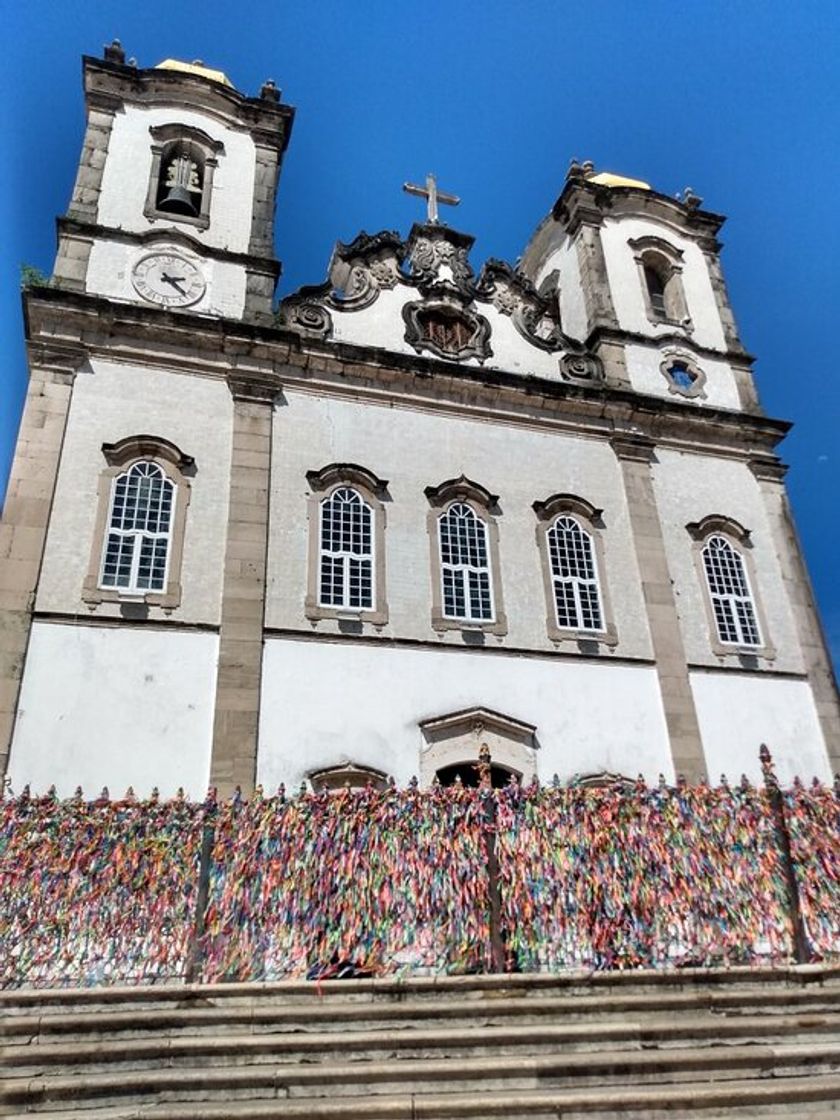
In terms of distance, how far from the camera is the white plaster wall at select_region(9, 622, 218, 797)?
442 inches

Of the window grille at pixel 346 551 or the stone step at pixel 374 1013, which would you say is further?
the window grille at pixel 346 551

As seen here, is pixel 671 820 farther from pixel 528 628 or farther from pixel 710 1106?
pixel 528 628

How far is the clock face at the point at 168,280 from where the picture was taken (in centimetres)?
1552

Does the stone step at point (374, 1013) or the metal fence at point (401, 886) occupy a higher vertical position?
the metal fence at point (401, 886)

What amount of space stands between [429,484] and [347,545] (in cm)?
Result: 212

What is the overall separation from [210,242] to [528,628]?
33.2 ft

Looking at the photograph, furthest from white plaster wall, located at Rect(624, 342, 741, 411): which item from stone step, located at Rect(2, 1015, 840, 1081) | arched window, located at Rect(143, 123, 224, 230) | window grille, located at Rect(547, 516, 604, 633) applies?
stone step, located at Rect(2, 1015, 840, 1081)

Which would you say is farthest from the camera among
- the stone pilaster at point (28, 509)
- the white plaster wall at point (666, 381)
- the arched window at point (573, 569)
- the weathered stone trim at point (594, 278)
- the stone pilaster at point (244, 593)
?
the weathered stone trim at point (594, 278)

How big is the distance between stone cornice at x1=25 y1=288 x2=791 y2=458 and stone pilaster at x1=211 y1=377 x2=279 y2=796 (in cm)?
79

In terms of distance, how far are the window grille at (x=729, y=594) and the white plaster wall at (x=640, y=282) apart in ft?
19.3

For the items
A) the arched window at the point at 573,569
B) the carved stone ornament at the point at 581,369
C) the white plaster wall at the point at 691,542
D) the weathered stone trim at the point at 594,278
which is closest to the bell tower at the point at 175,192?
the carved stone ornament at the point at 581,369

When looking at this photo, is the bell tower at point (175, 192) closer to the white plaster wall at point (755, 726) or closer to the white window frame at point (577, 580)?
the white window frame at point (577, 580)

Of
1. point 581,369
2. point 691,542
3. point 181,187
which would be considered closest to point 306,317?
point 181,187

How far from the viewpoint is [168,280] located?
1577cm
